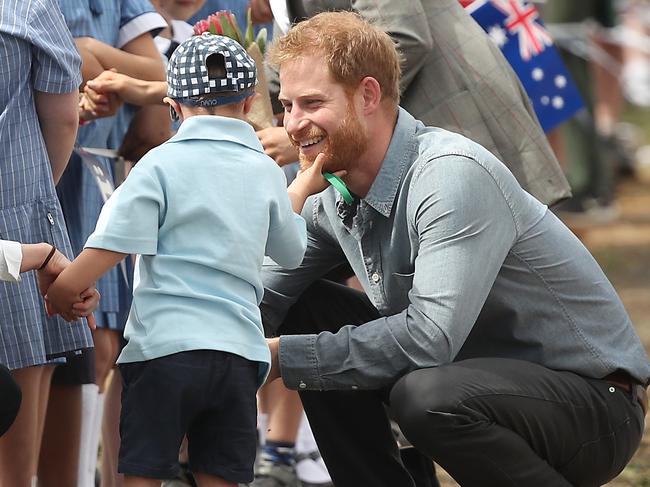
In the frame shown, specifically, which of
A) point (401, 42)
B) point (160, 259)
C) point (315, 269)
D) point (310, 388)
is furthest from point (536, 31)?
point (160, 259)

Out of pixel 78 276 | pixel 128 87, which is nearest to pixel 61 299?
pixel 78 276

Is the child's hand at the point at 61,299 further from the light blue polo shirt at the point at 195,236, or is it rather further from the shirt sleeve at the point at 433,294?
the shirt sleeve at the point at 433,294

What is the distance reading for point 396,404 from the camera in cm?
323

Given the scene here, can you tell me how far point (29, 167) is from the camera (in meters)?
3.31

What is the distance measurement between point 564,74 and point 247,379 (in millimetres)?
1956

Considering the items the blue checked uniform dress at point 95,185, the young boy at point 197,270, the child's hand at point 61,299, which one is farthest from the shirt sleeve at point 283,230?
the blue checked uniform dress at point 95,185

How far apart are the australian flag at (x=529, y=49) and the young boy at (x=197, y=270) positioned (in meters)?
1.59

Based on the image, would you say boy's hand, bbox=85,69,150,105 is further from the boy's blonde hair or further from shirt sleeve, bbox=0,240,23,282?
shirt sleeve, bbox=0,240,23,282

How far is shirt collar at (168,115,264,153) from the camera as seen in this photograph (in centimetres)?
299

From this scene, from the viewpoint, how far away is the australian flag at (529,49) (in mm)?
4449

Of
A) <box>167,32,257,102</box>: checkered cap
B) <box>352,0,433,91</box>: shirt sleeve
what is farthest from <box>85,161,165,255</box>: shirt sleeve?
<box>352,0,433,91</box>: shirt sleeve

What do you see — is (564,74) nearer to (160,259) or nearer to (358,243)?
(358,243)

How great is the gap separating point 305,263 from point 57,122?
0.74 metres

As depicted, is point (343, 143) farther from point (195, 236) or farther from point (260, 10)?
point (260, 10)
